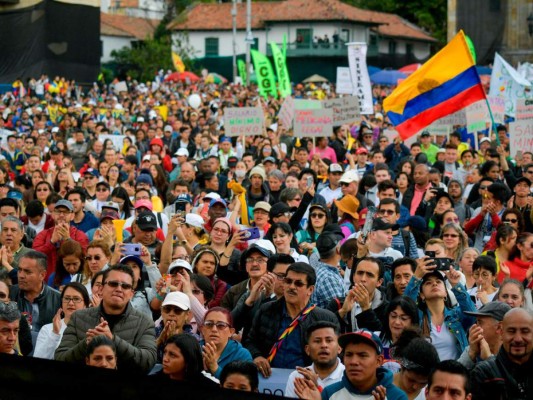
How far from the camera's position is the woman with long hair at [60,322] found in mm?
7922

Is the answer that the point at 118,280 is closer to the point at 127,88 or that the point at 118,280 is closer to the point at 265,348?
the point at 265,348

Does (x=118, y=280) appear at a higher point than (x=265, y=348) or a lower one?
higher

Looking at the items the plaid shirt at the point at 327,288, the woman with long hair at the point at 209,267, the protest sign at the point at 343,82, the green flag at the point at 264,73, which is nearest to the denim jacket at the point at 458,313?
the plaid shirt at the point at 327,288

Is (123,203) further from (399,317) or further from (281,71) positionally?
(281,71)

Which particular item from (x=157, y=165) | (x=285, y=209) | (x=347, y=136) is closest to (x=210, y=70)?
(x=347, y=136)

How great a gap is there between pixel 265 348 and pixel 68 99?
31.1m

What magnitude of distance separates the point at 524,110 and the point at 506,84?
6474mm

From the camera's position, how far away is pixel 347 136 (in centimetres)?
2272

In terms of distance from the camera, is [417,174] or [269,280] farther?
[417,174]

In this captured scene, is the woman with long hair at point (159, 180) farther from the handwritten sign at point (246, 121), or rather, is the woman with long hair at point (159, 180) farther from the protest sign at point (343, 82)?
the protest sign at point (343, 82)

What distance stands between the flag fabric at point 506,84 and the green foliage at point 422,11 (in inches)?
2360

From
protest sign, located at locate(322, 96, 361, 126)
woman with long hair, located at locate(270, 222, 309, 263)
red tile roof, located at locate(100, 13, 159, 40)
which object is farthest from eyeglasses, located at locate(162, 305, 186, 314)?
red tile roof, located at locate(100, 13, 159, 40)

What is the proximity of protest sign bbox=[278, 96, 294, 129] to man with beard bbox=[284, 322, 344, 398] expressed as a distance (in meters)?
16.3

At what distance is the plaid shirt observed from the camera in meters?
8.94
